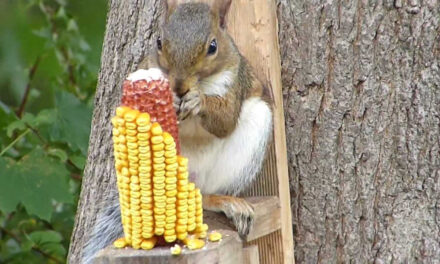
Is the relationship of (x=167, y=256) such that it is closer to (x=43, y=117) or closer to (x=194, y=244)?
(x=194, y=244)

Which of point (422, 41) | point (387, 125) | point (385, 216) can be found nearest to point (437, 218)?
point (385, 216)

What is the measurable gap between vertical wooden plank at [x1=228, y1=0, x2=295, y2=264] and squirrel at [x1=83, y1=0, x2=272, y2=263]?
26mm

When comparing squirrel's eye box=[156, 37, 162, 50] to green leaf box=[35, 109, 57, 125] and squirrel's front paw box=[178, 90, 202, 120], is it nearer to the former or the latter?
squirrel's front paw box=[178, 90, 202, 120]

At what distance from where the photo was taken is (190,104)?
1340 millimetres

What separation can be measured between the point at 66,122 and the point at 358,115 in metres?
0.80

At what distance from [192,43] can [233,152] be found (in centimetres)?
22

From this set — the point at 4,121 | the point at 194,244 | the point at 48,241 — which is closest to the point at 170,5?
the point at 194,244

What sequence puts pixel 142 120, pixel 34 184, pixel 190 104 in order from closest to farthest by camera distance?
pixel 142 120 < pixel 190 104 < pixel 34 184

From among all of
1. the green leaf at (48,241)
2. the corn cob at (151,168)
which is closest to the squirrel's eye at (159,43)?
the corn cob at (151,168)

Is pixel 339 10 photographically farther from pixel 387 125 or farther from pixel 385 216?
pixel 385 216

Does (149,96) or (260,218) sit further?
(260,218)

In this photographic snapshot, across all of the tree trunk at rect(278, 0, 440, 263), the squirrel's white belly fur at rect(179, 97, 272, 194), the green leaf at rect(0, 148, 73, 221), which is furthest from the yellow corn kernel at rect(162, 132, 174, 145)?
the green leaf at rect(0, 148, 73, 221)

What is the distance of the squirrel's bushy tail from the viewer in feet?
4.79

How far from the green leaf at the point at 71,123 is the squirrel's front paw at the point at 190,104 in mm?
783
